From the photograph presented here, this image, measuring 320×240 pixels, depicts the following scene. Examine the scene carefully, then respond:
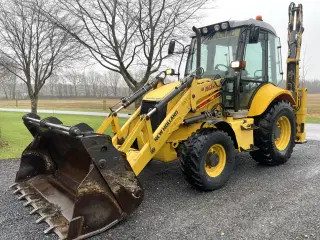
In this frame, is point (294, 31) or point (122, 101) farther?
point (294, 31)

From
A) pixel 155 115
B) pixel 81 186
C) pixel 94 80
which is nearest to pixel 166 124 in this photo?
pixel 155 115

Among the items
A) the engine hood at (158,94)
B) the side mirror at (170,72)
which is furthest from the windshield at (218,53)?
the engine hood at (158,94)

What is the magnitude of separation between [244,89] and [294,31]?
2456 mm

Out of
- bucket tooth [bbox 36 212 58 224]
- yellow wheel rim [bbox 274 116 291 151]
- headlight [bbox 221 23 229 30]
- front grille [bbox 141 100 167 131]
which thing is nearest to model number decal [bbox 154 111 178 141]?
front grille [bbox 141 100 167 131]

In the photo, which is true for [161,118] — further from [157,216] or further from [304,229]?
[304,229]

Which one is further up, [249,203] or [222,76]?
[222,76]

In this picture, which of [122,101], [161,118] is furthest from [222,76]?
[122,101]

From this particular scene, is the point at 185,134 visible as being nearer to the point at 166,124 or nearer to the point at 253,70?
the point at 166,124

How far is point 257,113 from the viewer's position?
5750mm

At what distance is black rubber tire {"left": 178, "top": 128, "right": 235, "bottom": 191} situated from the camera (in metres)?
4.52

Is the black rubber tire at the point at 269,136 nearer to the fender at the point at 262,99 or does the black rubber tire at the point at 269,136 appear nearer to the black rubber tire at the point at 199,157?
the fender at the point at 262,99

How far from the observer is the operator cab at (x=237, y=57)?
552 centimetres

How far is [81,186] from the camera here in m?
3.37

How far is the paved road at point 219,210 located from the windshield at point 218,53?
78.0 inches
